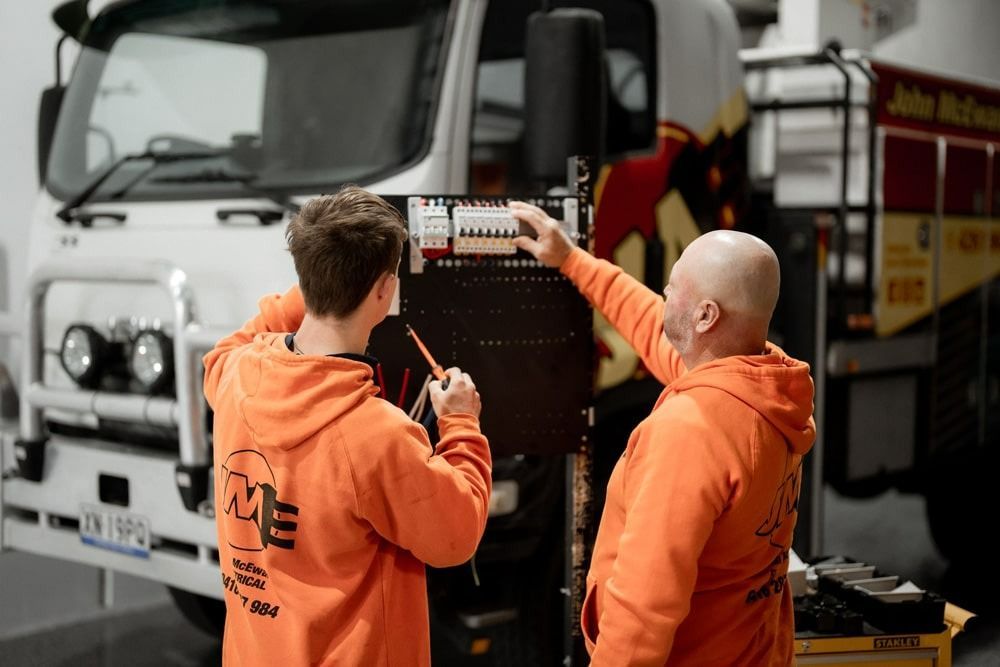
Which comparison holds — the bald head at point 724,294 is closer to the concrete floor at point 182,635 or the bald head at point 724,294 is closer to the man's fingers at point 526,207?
the man's fingers at point 526,207

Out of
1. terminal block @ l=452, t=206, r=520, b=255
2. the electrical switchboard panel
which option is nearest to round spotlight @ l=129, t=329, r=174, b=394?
the electrical switchboard panel

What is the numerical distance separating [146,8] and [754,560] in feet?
8.94

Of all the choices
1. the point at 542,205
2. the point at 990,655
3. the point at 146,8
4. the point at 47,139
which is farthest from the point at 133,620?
the point at 990,655

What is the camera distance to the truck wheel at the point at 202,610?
4121 mm

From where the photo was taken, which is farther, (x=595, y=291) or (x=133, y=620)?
(x=133, y=620)

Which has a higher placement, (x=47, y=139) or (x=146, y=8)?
(x=146, y=8)


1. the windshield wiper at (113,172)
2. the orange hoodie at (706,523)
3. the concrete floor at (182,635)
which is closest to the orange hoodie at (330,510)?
the orange hoodie at (706,523)

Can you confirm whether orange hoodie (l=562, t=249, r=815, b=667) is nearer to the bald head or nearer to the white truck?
the bald head

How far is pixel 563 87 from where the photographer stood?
271cm

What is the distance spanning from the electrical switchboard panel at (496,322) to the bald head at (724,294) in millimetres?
787

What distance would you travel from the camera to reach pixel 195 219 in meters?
3.33

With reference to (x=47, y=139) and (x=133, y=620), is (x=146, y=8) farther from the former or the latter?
(x=133, y=620)

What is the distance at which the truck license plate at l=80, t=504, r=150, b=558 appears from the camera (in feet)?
10.3

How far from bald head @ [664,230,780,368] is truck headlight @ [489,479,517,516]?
1274 millimetres
